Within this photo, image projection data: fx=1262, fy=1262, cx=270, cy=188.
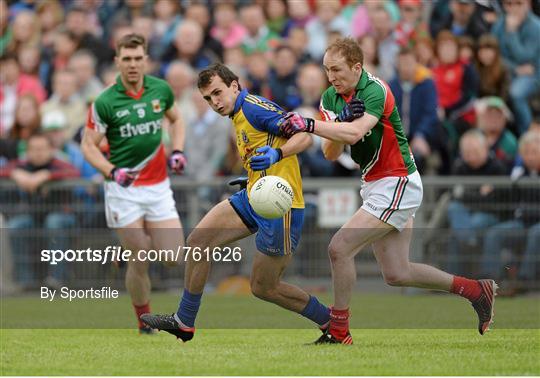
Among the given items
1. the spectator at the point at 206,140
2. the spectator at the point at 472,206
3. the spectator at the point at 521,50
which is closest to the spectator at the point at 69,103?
the spectator at the point at 206,140

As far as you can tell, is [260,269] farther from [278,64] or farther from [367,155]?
[278,64]

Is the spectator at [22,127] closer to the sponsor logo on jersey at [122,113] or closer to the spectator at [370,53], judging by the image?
the spectator at [370,53]

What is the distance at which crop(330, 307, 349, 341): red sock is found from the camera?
33.3ft

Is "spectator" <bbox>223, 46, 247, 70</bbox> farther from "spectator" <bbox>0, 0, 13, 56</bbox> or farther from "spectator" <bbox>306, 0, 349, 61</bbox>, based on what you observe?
"spectator" <bbox>0, 0, 13, 56</bbox>

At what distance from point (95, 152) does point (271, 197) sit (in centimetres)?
289

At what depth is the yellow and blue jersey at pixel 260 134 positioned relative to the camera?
10164mm

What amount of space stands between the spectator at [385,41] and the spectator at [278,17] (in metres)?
2.03

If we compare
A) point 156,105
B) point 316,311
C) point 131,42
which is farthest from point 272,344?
point 131,42

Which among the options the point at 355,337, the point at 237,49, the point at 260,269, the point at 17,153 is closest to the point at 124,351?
the point at 260,269

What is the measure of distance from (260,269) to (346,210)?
260 inches

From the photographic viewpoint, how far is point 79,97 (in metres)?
19.4

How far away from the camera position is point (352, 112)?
9.84m

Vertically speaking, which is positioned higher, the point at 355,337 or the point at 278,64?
the point at 278,64

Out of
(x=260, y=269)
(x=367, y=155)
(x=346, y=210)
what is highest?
(x=367, y=155)
